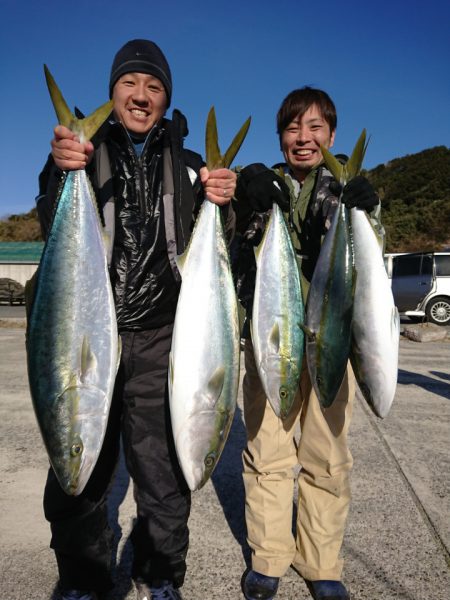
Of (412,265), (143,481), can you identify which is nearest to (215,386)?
(143,481)

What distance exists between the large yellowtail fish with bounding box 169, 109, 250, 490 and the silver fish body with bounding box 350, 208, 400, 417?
1.95 ft

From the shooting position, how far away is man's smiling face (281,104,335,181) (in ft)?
8.12

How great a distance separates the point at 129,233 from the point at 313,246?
3.29 feet

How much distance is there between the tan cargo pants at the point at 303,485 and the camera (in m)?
2.36

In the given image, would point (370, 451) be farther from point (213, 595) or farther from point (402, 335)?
point (402, 335)

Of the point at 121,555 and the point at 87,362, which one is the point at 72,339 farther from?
the point at 121,555

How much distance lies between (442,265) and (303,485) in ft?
41.0

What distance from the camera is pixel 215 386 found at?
1.88 m

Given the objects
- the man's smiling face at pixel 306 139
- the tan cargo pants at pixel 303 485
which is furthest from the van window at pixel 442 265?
the tan cargo pants at pixel 303 485

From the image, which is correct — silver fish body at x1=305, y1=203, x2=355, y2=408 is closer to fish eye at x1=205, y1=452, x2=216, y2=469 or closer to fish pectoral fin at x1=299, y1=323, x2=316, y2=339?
fish pectoral fin at x1=299, y1=323, x2=316, y2=339

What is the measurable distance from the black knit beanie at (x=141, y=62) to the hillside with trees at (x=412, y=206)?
2652 centimetres

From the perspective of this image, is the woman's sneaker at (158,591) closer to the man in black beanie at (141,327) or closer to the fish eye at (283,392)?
the man in black beanie at (141,327)

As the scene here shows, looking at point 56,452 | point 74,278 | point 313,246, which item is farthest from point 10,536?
point 313,246

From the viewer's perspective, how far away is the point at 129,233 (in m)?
2.20
